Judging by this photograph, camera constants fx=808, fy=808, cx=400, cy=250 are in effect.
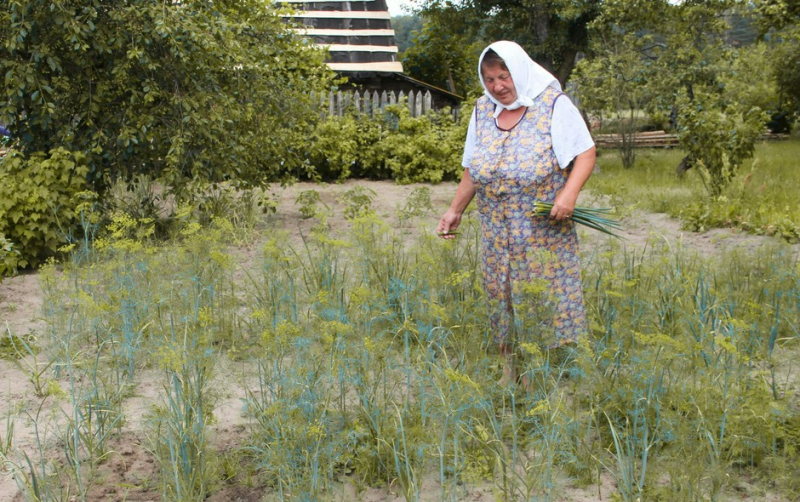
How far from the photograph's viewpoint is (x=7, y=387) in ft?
13.0

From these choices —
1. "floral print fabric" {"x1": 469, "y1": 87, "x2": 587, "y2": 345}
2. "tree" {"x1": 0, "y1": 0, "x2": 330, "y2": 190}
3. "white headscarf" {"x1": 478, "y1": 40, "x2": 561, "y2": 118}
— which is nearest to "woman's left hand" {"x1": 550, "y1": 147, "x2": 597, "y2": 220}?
"floral print fabric" {"x1": 469, "y1": 87, "x2": 587, "y2": 345}

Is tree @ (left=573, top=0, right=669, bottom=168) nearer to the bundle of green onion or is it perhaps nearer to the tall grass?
the tall grass

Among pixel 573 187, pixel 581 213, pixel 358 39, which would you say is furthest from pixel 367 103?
pixel 573 187

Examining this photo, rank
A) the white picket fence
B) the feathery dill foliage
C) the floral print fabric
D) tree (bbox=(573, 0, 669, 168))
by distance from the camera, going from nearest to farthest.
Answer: the feathery dill foliage < the floral print fabric < tree (bbox=(573, 0, 669, 168)) < the white picket fence

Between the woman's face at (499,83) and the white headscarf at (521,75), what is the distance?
0.07ft

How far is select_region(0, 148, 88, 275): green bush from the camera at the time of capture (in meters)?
6.12

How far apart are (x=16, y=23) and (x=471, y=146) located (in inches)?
164

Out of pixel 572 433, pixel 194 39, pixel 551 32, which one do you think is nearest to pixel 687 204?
pixel 194 39

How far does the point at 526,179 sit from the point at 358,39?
12.6 meters

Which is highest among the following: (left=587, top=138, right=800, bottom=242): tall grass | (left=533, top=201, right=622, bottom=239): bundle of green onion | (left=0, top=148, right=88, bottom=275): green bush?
(left=533, top=201, right=622, bottom=239): bundle of green onion

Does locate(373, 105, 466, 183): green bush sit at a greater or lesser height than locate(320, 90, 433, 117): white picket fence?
lesser

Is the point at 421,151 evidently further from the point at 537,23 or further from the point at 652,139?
the point at 652,139

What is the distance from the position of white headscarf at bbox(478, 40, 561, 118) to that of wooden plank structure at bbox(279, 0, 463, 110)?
1153 cm

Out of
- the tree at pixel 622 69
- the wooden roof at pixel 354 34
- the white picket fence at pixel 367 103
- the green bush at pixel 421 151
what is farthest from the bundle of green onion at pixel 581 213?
the wooden roof at pixel 354 34
